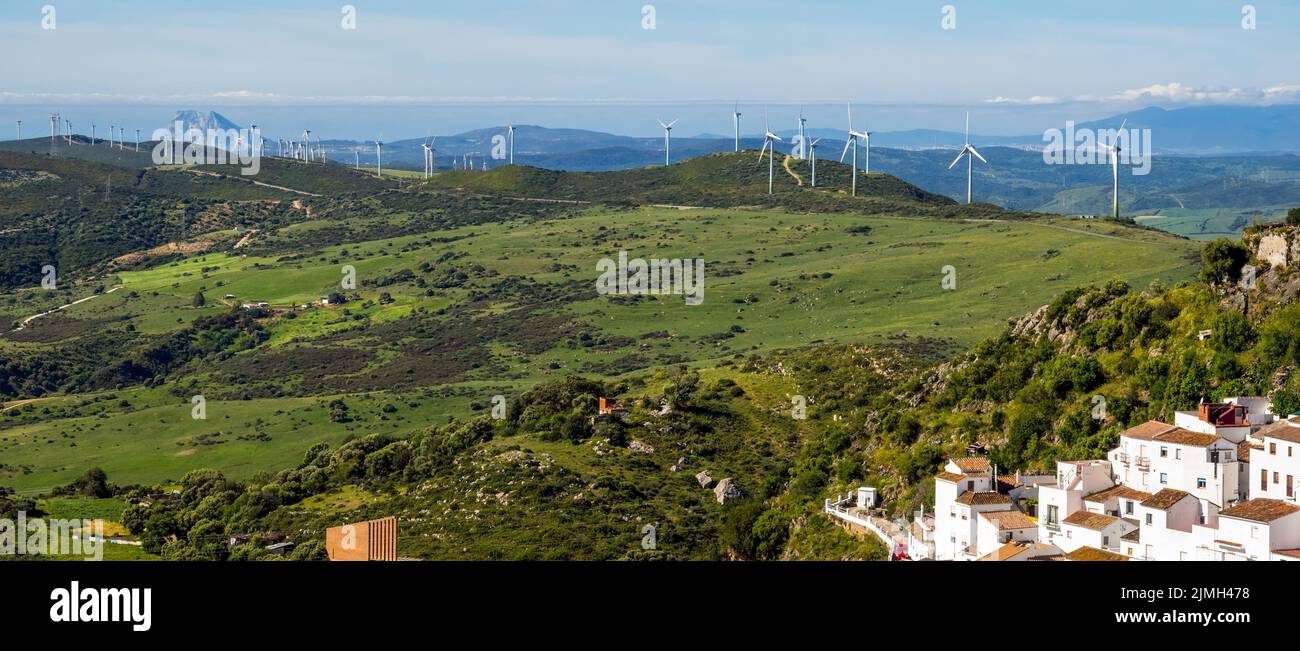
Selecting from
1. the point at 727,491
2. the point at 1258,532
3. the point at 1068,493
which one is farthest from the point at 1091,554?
the point at 727,491

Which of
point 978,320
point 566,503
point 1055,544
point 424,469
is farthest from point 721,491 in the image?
point 978,320

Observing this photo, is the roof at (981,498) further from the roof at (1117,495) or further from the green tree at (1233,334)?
the green tree at (1233,334)

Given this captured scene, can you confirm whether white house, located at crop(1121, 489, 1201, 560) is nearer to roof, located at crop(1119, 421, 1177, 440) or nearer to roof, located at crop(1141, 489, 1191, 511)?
roof, located at crop(1141, 489, 1191, 511)

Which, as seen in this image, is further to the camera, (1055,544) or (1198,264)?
(1198,264)

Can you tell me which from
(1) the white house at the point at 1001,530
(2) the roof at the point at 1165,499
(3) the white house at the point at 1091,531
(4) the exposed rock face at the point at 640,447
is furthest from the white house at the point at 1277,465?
(4) the exposed rock face at the point at 640,447
